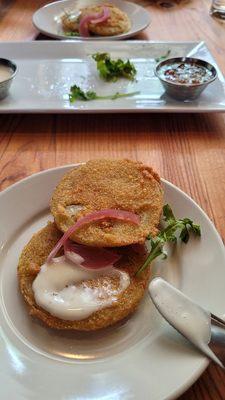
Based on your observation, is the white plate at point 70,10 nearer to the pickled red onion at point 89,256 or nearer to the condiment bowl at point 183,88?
the condiment bowl at point 183,88

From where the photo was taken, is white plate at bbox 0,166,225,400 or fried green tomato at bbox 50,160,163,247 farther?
fried green tomato at bbox 50,160,163,247

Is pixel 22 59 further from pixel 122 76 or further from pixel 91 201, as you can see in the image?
pixel 91 201

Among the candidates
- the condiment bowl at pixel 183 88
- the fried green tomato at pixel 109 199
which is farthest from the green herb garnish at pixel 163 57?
the fried green tomato at pixel 109 199

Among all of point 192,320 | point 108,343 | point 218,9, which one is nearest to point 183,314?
point 192,320

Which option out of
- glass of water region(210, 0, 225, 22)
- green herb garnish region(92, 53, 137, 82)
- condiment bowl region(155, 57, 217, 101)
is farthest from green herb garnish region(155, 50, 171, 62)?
glass of water region(210, 0, 225, 22)

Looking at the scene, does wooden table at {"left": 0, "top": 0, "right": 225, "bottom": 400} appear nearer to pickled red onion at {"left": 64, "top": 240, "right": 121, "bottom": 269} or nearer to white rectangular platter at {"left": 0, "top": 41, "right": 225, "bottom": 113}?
white rectangular platter at {"left": 0, "top": 41, "right": 225, "bottom": 113}

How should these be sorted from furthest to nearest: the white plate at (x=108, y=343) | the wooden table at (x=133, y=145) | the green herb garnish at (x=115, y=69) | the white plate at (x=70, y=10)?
the white plate at (x=70, y=10), the green herb garnish at (x=115, y=69), the wooden table at (x=133, y=145), the white plate at (x=108, y=343)

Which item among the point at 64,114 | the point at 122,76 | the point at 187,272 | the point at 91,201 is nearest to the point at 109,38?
the point at 122,76
